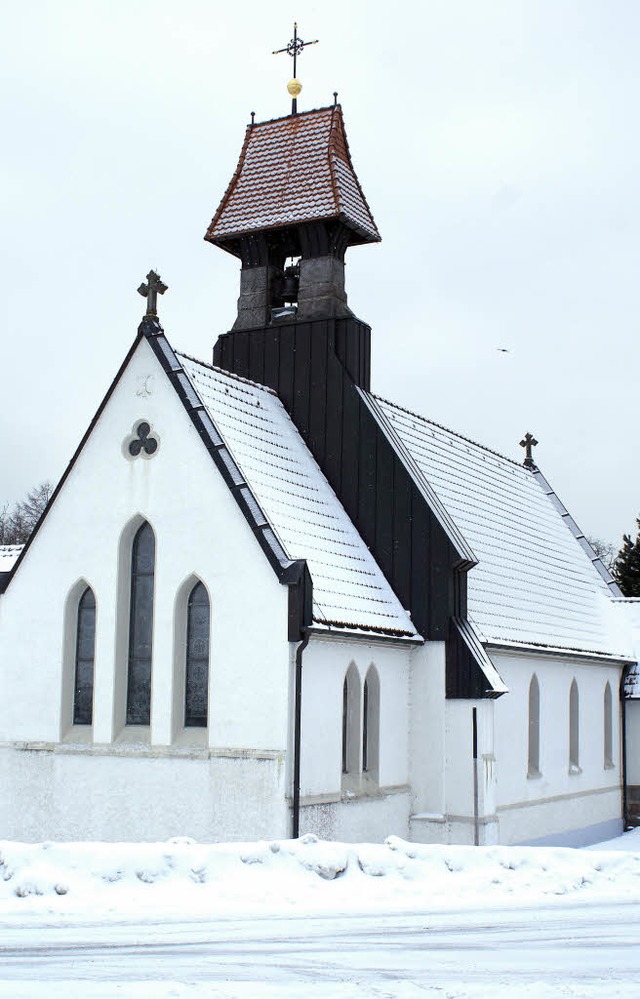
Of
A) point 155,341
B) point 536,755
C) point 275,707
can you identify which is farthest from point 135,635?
point 536,755

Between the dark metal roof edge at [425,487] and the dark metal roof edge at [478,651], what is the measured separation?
1035 mm

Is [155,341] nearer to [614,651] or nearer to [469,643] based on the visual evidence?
[469,643]

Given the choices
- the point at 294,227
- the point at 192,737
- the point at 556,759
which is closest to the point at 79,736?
the point at 192,737

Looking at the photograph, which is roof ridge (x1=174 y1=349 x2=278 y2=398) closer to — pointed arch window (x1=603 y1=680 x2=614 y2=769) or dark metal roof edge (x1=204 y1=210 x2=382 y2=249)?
dark metal roof edge (x1=204 y1=210 x2=382 y2=249)

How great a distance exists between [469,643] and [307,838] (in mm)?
7594

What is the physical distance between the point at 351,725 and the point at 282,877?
6.62 metres

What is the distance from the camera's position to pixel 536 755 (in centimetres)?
2564

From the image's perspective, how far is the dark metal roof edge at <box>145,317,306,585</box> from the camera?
18.2 meters

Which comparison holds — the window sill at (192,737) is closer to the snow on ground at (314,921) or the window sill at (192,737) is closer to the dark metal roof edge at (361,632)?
the dark metal roof edge at (361,632)

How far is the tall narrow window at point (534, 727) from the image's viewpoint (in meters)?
25.4

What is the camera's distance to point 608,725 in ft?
100

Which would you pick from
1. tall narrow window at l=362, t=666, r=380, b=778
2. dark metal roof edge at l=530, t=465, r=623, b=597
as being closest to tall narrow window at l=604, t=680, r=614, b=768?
dark metal roof edge at l=530, t=465, r=623, b=597

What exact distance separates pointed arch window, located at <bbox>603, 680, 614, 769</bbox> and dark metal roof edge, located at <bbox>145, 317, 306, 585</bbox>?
14811 mm

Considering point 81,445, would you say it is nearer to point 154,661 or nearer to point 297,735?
point 154,661
